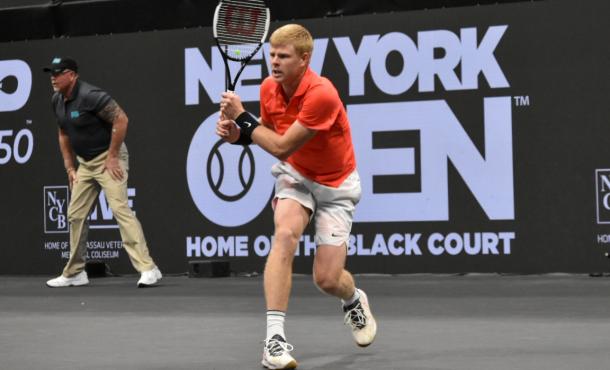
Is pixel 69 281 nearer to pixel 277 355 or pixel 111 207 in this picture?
pixel 111 207

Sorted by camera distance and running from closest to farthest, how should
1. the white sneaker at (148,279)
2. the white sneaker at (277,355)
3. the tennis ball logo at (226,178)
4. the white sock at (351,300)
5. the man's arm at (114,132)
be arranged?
1. the white sneaker at (277,355)
2. the white sock at (351,300)
3. the man's arm at (114,132)
4. the white sneaker at (148,279)
5. the tennis ball logo at (226,178)

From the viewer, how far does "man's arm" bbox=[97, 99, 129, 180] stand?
8781 mm

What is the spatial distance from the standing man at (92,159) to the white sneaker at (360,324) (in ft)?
13.4

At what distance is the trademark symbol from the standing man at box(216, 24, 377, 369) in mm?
4381

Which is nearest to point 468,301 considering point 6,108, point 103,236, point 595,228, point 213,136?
point 595,228

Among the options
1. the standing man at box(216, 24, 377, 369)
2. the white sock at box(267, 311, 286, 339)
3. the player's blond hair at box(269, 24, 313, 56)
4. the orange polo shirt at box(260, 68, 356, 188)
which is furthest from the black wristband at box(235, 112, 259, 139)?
the white sock at box(267, 311, 286, 339)

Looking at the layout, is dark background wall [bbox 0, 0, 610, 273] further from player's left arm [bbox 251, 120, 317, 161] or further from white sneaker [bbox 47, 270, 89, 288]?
player's left arm [bbox 251, 120, 317, 161]

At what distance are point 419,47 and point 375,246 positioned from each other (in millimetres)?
1746

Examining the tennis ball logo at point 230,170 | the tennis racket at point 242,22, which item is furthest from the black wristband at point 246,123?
the tennis ball logo at point 230,170

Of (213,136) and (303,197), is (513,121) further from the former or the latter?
(303,197)

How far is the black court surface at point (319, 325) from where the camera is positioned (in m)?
4.72

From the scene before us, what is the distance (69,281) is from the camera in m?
9.16

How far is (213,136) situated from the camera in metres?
10.1

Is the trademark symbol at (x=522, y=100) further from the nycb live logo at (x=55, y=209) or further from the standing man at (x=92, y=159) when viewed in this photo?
the nycb live logo at (x=55, y=209)
